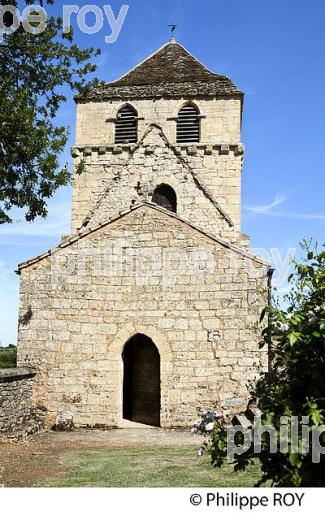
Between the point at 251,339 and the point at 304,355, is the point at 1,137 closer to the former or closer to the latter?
the point at 251,339

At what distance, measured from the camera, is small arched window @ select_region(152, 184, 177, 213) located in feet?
63.0

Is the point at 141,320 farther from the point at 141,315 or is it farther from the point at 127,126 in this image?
the point at 127,126

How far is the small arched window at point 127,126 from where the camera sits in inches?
831

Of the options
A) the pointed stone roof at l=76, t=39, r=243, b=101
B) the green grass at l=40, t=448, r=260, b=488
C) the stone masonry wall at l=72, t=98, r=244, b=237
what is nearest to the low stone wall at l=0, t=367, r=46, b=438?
the green grass at l=40, t=448, r=260, b=488

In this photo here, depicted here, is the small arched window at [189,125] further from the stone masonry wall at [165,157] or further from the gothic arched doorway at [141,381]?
the gothic arched doorway at [141,381]

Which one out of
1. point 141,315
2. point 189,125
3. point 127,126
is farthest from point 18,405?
point 189,125

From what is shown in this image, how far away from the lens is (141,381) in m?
14.5

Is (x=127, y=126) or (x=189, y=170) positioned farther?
(x=127, y=126)

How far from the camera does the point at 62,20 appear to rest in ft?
36.1

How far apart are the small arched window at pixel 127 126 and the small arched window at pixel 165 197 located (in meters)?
2.80

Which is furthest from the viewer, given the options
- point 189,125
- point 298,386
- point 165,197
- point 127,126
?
point 127,126

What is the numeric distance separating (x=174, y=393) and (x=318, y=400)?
920 centimetres

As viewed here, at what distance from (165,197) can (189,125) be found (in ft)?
10.8

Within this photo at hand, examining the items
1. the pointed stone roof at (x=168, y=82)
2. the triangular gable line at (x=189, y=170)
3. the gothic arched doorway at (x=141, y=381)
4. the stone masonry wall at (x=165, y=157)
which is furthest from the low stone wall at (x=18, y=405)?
the pointed stone roof at (x=168, y=82)
